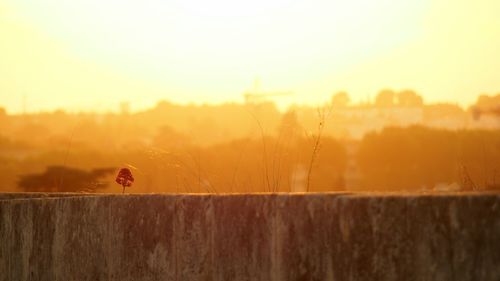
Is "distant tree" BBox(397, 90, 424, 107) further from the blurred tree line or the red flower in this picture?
the red flower

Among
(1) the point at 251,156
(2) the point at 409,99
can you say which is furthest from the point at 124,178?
(2) the point at 409,99

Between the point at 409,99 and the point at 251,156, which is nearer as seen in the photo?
the point at 251,156

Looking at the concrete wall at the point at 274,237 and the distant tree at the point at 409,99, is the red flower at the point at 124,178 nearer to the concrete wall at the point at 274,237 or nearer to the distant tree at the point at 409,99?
the concrete wall at the point at 274,237

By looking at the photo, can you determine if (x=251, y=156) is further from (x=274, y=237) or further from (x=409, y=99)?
(x=409, y=99)

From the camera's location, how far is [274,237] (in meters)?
3.50

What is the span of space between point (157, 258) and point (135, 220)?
321 millimetres

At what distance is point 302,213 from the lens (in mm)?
3420

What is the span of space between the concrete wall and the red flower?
3.49 feet

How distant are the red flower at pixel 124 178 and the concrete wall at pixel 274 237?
106 cm

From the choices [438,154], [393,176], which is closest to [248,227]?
[438,154]

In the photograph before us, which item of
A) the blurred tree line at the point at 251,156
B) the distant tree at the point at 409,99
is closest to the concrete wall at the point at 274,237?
the blurred tree line at the point at 251,156

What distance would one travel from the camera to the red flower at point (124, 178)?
6.27m

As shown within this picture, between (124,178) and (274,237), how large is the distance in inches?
117

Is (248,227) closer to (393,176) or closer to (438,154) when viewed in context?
(438,154)
